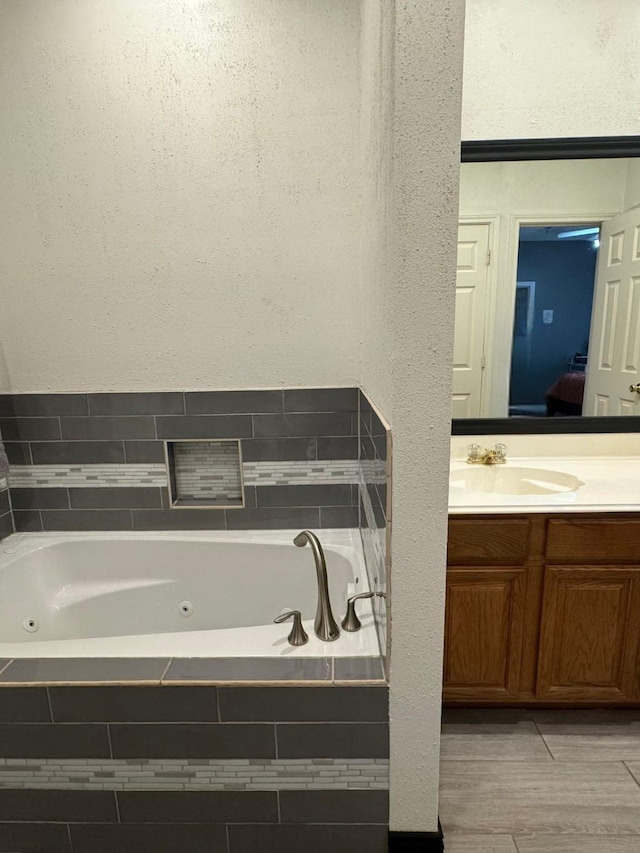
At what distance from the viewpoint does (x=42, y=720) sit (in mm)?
1325

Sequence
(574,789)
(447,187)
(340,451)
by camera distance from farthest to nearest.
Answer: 1. (340,451)
2. (574,789)
3. (447,187)

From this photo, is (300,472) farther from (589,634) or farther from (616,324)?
(616,324)

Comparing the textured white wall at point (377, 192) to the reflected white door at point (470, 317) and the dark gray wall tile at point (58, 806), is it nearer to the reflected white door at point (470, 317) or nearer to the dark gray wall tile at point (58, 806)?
the reflected white door at point (470, 317)

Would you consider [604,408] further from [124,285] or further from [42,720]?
[42,720]

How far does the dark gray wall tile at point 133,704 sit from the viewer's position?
1.29 m

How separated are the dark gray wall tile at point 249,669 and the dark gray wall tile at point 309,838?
431 mm

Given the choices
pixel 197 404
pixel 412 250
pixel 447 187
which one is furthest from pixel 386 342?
pixel 197 404

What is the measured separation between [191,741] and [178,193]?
1858mm

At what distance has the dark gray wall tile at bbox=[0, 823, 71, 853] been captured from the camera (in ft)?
4.57

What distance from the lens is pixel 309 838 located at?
1354mm

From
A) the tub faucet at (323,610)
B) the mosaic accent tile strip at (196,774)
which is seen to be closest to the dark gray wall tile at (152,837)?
the mosaic accent tile strip at (196,774)

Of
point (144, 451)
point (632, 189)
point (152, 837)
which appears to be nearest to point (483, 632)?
point (152, 837)

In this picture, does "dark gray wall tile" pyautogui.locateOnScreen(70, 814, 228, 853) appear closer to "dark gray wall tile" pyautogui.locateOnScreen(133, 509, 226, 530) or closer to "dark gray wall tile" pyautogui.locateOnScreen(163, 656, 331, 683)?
"dark gray wall tile" pyautogui.locateOnScreen(163, 656, 331, 683)

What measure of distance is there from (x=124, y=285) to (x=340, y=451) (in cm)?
112
